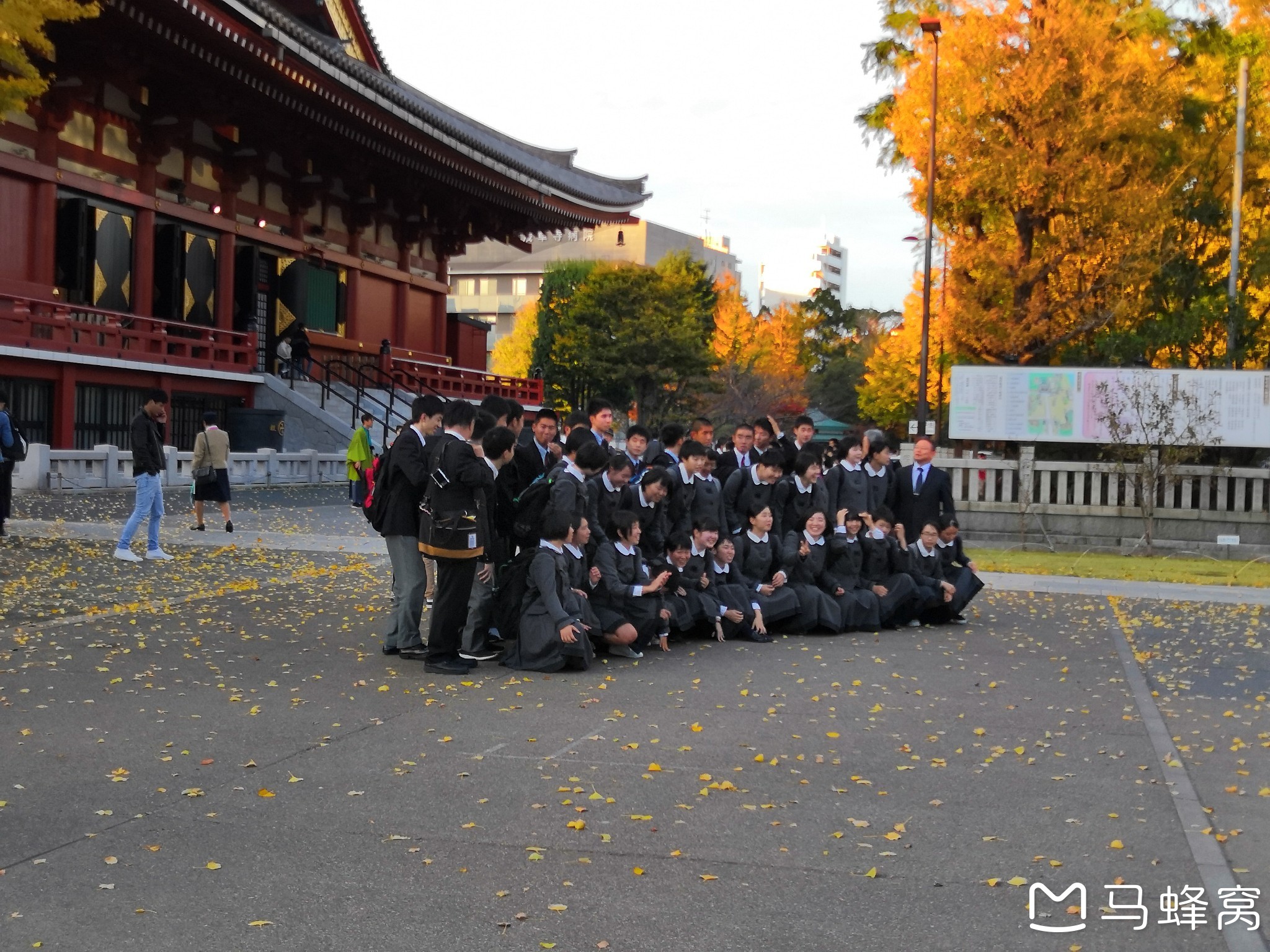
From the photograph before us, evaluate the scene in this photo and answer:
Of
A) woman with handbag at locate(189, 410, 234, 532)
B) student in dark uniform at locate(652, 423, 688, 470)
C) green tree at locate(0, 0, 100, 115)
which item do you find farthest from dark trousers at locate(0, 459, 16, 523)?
student in dark uniform at locate(652, 423, 688, 470)

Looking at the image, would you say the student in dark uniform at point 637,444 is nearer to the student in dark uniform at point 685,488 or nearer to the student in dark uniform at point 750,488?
the student in dark uniform at point 685,488

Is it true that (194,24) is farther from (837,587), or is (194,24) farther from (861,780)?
(861,780)

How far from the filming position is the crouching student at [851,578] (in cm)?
1148

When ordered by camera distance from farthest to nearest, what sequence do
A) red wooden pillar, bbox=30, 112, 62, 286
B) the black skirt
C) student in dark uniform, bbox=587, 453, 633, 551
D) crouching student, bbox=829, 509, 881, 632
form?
red wooden pillar, bbox=30, 112, 62, 286 → the black skirt → crouching student, bbox=829, 509, 881, 632 → student in dark uniform, bbox=587, 453, 633, 551

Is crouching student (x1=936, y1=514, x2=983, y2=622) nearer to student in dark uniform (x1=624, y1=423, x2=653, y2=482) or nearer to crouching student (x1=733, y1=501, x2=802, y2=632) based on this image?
crouching student (x1=733, y1=501, x2=802, y2=632)

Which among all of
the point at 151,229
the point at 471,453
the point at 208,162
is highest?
the point at 208,162

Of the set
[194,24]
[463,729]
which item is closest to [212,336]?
[194,24]

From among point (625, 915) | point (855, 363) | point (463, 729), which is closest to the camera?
point (625, 915)

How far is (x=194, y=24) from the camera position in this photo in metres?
20.0

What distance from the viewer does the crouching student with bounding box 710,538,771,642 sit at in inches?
420

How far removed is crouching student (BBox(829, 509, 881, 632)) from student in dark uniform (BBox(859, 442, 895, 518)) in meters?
1.08

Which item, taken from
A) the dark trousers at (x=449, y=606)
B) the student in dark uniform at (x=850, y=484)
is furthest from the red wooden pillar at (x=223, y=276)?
the dark trousers at (x=449, y=606)

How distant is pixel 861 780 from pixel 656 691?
7.74 ft

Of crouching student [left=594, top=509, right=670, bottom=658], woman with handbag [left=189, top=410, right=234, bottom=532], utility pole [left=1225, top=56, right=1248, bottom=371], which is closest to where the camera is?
crouching student [left=594, top=509, right=670, bottom=658]
